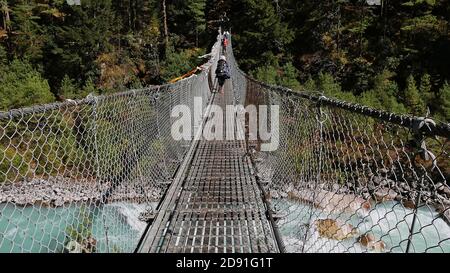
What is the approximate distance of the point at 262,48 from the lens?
796 inches

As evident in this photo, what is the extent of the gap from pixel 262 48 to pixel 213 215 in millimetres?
18793

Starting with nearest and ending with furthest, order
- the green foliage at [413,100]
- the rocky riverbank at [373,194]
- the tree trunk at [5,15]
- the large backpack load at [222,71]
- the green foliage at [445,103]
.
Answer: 1. the rocky riverbank at [373,194]
2. the large backpack load at [222,71]
3. the green foliage at [445,103]
4. the green foliage at [413,100]
5. the tree trunk at [5,15]

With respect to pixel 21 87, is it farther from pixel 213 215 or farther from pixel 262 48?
pixel 213 215

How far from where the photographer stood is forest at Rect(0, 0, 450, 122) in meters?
16.7

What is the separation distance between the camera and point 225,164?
135 inches

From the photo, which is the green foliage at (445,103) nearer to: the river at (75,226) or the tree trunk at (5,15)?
the river at (75,226)

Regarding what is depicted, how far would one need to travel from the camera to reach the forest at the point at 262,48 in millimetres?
16656

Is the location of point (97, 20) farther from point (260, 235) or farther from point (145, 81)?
point (260, 235)

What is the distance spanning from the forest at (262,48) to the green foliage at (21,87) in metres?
0.05

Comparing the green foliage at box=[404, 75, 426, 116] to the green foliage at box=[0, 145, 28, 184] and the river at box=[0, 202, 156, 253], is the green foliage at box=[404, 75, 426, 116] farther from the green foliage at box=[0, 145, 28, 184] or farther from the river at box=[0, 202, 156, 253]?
the green foliage at box=[0, 145, 28, 184]

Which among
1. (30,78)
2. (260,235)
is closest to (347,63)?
(30,78)

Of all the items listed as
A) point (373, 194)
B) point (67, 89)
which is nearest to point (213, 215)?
point (373, 194)

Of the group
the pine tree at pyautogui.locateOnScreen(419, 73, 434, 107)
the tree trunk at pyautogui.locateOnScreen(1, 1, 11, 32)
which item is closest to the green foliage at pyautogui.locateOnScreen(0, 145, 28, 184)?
the tree trunk at pyautogui.locateOnScreen(1, 1, 11, 32)

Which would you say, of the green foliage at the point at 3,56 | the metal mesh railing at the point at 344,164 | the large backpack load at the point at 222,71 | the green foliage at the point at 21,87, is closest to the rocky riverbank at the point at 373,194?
the metal mesh railing at the point at 344,164
